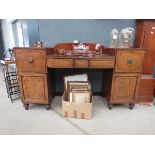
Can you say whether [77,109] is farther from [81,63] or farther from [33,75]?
[33,75]

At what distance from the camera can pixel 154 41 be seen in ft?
7.09

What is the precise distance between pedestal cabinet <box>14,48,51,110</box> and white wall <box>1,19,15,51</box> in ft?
11.3

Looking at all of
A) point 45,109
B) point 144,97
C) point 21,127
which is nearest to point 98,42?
point 144,97

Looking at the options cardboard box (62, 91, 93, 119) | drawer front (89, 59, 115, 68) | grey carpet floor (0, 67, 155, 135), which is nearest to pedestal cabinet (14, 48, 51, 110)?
grey carpet floor (0, 67, 155, 135)

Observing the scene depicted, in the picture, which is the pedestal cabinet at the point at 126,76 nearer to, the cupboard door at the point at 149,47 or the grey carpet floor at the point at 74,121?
the grey carpet floor at the point at 74,121

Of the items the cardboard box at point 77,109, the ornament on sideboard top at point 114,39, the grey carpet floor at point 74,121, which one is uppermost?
the ornament on sideboard top at point 114,39

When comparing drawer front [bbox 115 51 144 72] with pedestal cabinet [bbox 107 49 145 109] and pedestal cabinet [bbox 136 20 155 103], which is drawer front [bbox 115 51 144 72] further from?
pedestal cabinet [bbox 136 20 155 103]

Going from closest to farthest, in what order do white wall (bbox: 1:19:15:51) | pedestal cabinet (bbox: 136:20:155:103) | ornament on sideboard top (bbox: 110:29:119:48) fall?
1. pedestal cabinet (bbox: 136:20:155:103)
2. ornament on sideboard top (bbox: 110:29:119:48)
3. white wall (bbox: 1:19:15:51)

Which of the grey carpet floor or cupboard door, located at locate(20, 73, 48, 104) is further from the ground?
cupboard door, located at locate(20, 73, 48, 104)

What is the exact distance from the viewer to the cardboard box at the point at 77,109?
1844 millimetres

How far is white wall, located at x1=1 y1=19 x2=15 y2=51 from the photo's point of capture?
4.95 m

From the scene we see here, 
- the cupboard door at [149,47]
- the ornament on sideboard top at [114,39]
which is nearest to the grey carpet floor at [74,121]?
the cupboard door at [149,47]

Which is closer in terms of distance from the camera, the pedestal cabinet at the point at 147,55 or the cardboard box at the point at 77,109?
the cardboard box at the point at 77,109

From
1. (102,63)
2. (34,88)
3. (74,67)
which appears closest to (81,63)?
(74,67)
